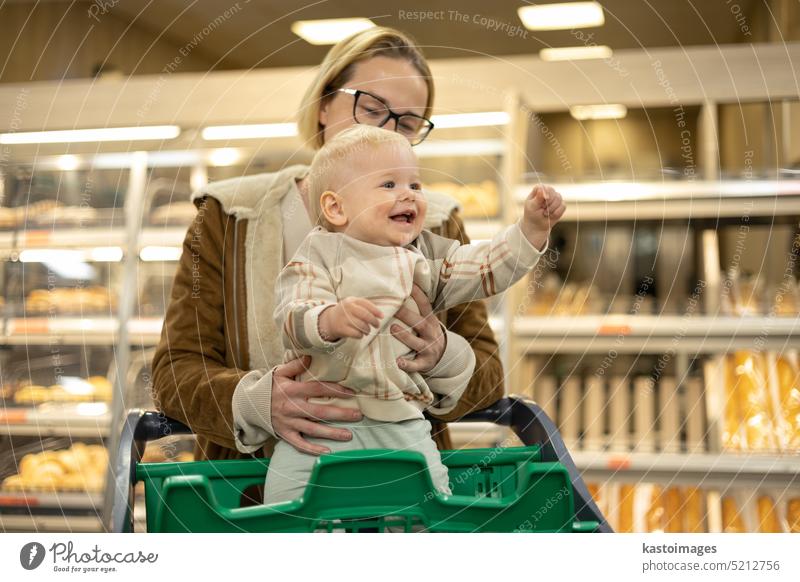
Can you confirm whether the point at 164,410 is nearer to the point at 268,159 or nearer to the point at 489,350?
the point at 489,350

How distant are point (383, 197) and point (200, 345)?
282 millimetres

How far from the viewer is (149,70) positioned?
9.24ft

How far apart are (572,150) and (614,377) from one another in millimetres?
797

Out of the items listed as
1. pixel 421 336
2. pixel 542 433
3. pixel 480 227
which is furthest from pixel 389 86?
pixel 480 227

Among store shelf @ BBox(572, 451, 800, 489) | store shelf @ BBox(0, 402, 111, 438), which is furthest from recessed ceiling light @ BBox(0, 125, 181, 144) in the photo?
store shelf @ BBox(572, 451, 800, 489)

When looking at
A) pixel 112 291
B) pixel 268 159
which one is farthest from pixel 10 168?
pixel 268 159

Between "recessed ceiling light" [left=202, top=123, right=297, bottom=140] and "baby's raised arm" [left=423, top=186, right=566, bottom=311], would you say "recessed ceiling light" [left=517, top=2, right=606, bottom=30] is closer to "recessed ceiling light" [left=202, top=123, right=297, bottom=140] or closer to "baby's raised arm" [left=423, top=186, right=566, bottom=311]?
"recessed ceiling light" [left=202, top=123, right=297, bottom=140]

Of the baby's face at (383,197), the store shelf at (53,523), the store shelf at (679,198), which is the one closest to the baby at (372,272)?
the baby's face at (383,197)

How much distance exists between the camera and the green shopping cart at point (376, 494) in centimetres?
66

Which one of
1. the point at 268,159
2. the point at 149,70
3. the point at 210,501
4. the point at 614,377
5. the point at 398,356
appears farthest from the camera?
the point at 149,70

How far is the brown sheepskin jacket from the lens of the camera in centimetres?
87

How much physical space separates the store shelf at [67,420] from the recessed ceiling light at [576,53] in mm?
1528

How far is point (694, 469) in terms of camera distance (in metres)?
1.96
